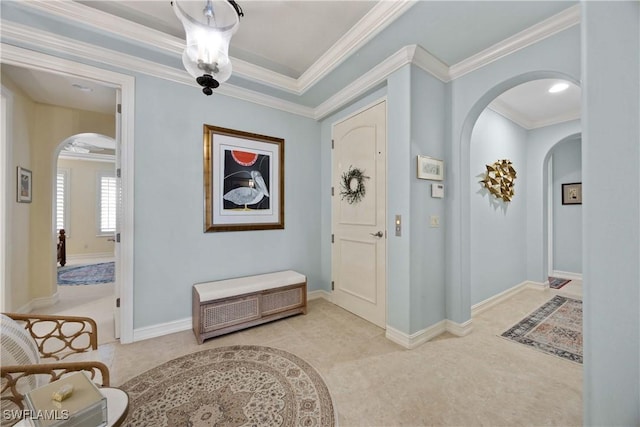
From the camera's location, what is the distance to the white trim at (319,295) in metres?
3.43

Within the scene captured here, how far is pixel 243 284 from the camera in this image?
2582 mm

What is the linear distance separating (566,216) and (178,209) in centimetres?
646

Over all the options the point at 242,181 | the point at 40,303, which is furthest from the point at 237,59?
the point at 40,303

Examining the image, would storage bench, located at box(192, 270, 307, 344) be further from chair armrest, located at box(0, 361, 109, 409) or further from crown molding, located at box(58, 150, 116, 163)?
crown molding, located at box(58, 150, 116, 163)

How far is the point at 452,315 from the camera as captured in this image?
250 cm

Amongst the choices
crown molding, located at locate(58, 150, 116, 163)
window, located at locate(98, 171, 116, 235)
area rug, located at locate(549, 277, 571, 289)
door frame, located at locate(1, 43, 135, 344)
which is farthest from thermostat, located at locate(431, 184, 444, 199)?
window, located at locate(98, 171, 116, 235)

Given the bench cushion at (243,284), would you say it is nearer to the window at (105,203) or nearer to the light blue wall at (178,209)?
the light blue wall at (178,209)

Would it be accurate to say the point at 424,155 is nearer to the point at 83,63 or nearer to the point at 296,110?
the point at 296,110

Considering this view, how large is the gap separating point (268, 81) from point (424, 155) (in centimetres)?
190

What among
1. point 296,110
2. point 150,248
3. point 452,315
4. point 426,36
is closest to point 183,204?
point 150,248

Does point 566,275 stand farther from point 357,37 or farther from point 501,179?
point 357,37

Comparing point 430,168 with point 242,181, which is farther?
point 242,181

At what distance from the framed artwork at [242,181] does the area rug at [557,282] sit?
4549mm

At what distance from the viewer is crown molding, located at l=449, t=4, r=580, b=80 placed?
179cm
